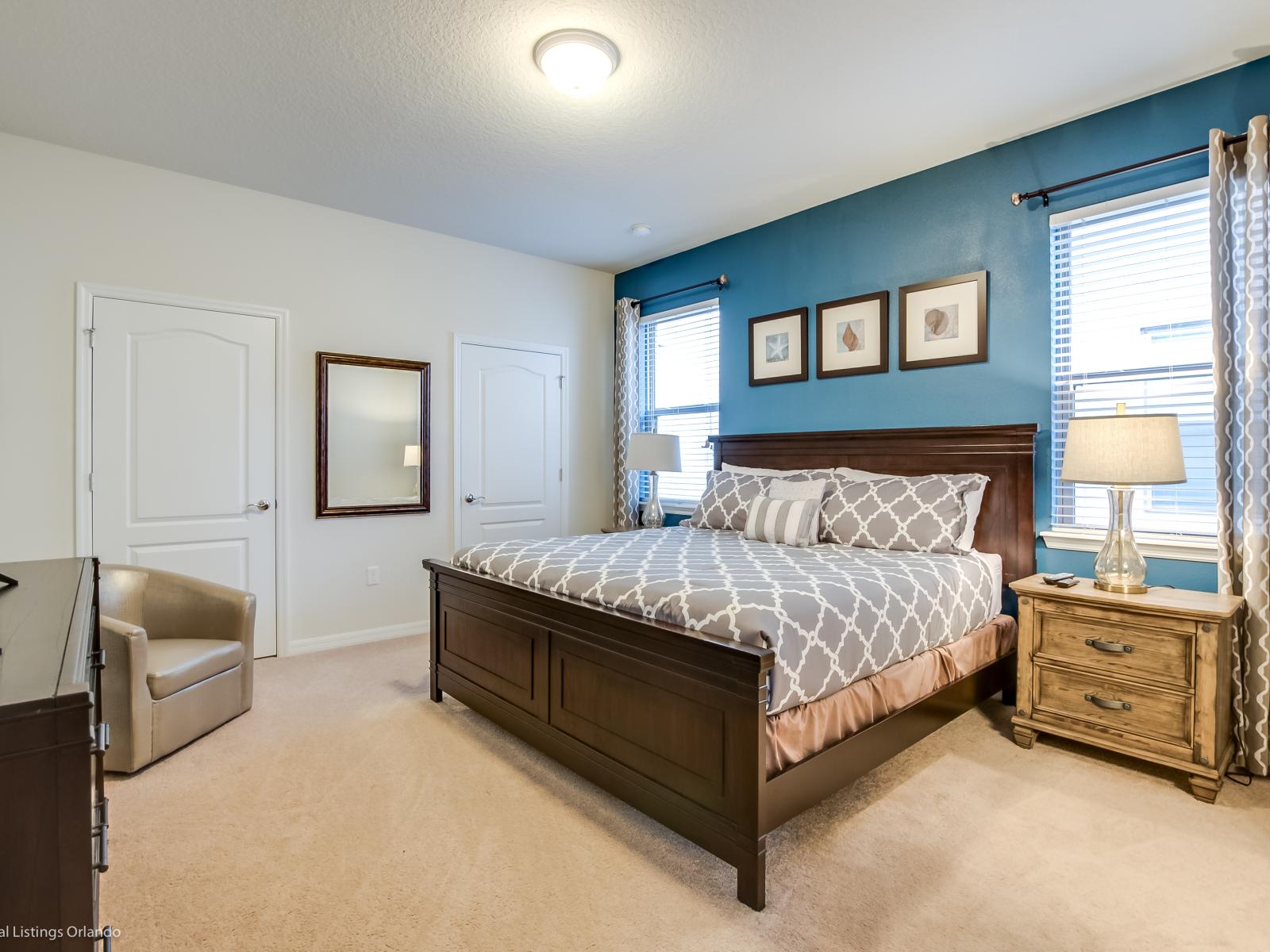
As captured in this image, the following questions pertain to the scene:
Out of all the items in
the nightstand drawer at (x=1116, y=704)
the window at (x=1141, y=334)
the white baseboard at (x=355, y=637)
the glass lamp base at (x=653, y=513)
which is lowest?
the white baseboard at (x=355, y=637)

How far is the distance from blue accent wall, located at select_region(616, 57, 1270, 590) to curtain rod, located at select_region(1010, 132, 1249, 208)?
47 mm

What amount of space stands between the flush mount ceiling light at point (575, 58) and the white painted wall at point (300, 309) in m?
2.18

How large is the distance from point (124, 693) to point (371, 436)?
7.21 feet

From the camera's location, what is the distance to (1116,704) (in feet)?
8.18

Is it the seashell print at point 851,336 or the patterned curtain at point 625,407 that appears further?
the patterned curtain at point 625,407

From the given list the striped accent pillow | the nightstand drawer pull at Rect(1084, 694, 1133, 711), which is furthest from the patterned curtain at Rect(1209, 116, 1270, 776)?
the striped accent pillow

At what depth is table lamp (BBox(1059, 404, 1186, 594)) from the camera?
2.44 metres

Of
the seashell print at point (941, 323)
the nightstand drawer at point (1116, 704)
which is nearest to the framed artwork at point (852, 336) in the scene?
the seashell print at point (941, 323)

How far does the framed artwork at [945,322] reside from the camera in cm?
342

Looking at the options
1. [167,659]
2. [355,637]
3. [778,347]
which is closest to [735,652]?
[167,659]

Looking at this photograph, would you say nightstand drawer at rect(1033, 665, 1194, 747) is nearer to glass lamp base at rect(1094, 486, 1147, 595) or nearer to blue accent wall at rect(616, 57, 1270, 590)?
glass lamp base at rect(1094, 486, 1147, 595)

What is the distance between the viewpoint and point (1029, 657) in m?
2.71

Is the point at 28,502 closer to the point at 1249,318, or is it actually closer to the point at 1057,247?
the point at 1057,247

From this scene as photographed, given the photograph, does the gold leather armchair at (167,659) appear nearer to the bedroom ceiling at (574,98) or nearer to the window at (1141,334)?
the bedroom ceiling at (574,98)
